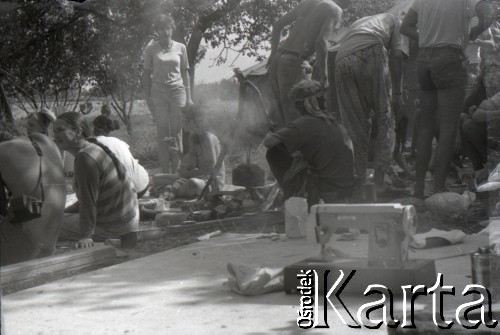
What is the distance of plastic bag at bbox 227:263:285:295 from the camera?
338 centimetres

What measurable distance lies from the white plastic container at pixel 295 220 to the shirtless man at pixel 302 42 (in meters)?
0.72

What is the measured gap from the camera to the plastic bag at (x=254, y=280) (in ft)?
11.1

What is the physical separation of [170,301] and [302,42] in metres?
2.54

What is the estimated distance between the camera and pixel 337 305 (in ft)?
10.3

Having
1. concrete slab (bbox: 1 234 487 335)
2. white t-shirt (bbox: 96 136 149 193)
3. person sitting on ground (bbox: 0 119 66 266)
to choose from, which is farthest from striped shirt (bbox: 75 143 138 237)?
concrete slab (bbox: 1 234 487 335)

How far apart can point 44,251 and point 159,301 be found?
1269 mm

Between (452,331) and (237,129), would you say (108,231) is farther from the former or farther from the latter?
(452,331)

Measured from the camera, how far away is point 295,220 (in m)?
4.86

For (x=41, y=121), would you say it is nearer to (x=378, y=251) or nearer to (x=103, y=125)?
(x=103, y=125)

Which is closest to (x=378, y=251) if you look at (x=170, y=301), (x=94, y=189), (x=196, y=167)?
(x=170, y=301)

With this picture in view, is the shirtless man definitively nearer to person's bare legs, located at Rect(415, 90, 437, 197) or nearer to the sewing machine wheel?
person's bare legs, located at Rect(415, 90, 437, 197)

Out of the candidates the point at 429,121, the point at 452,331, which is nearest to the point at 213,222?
the point at 429,121

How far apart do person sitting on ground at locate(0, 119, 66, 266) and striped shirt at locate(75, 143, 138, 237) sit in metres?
0.31

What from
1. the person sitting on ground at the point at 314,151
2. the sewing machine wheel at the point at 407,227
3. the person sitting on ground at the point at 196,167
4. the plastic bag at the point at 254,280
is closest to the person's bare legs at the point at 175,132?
the person sitting on ground at the point at 196,167
